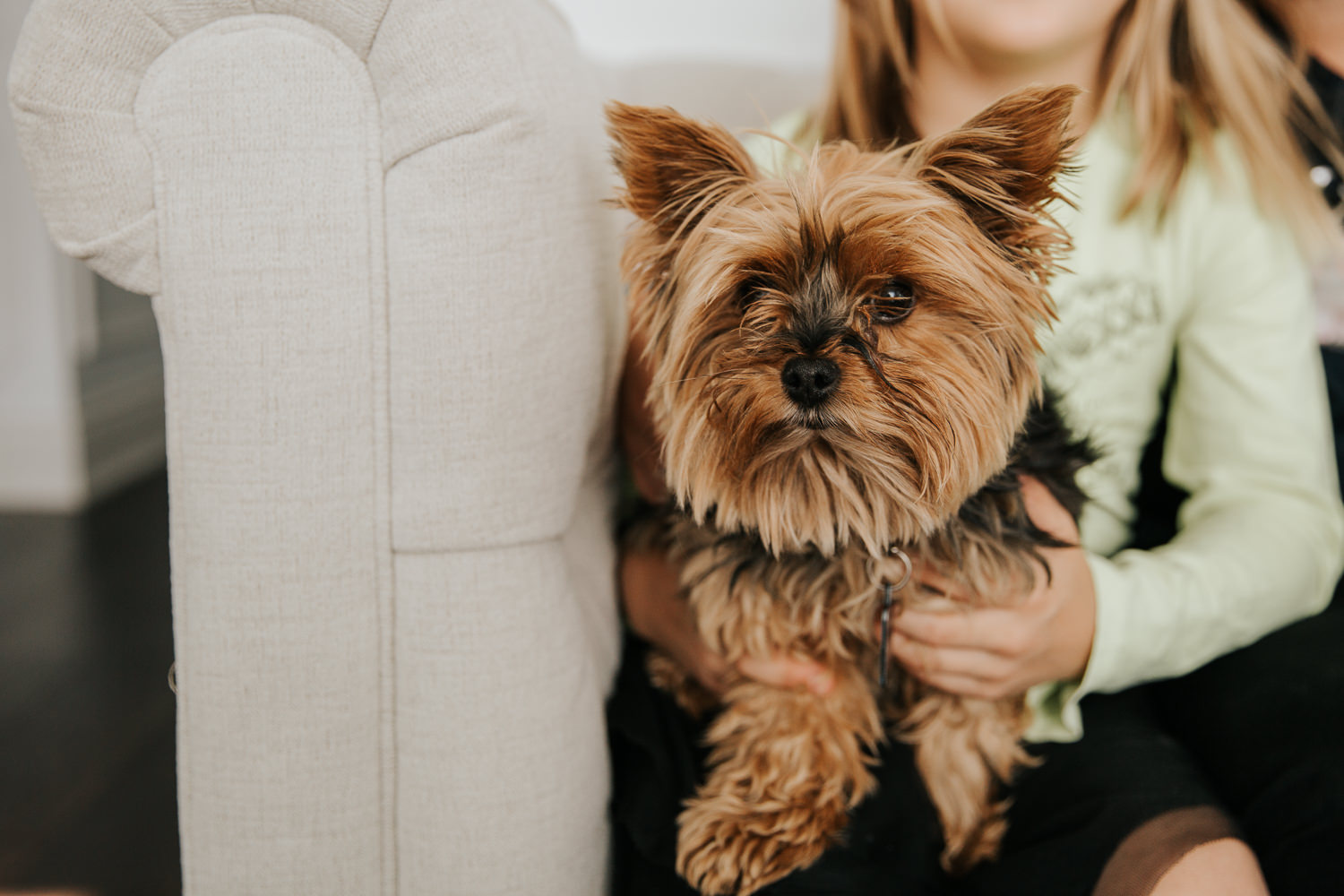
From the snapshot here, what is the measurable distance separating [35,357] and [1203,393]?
3.40 m

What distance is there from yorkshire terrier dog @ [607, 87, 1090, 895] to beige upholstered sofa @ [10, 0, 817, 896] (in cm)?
16

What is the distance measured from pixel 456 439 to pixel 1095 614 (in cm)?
84

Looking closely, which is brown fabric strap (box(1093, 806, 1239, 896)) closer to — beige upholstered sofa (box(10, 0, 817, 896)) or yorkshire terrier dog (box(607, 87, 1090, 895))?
yorkshire terrier dog (box(607, 87, 1090, 895))

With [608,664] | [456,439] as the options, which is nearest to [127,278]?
[456,439]

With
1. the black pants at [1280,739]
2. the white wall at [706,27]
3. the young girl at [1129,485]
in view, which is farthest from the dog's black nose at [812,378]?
the white wall at [706,27]

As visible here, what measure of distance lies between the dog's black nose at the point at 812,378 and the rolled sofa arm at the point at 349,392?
25 cm

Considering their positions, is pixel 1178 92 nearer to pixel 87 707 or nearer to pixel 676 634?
pixel 676 634

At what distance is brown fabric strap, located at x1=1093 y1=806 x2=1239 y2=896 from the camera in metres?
0.98

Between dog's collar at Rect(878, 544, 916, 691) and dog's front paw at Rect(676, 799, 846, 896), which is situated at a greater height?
dog's collar at Rect(878, 544, 916, 691)

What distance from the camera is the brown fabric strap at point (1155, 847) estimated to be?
980 millimetres

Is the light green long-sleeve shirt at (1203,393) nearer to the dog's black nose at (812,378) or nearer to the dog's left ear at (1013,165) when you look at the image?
the dog's left ear at (1013,165)

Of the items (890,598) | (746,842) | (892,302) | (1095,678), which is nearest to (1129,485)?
(1095,678)

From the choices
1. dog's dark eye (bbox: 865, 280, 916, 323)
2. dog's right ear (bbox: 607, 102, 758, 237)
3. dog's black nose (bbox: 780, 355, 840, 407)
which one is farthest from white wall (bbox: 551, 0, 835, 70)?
dog's black nose (bbox: 780, 355, 840, 407)

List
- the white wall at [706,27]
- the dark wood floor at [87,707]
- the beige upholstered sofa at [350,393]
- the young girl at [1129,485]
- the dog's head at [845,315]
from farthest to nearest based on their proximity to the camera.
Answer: the white wall at [706,27]
the dark wood floor at [87,707]
the young girl at [1129,485]
the dog's head at [845,315]
the beige upholstered sofa at [350,393]
